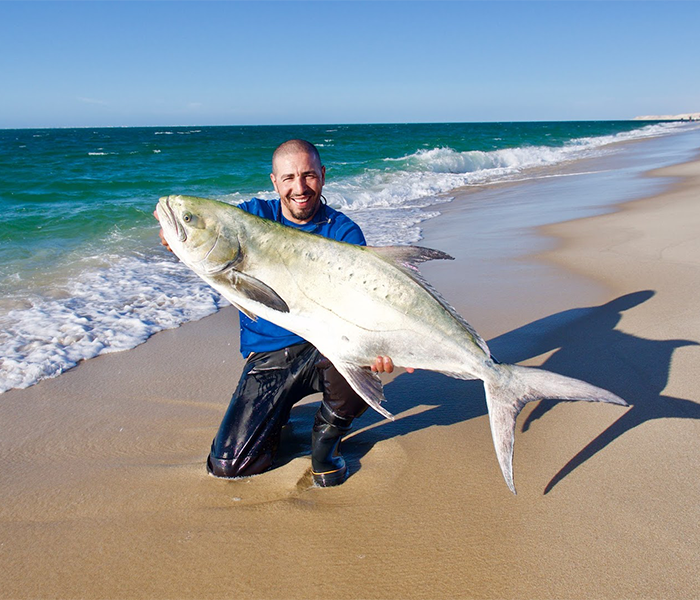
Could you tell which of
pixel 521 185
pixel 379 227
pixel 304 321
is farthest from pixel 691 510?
pixel 521 185

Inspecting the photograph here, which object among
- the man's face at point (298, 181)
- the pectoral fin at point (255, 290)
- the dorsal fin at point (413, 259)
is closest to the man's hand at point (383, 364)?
the dorsal fin at point (413, 259)

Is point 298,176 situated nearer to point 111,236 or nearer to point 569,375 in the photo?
point 569,375

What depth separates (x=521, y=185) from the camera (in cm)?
1850

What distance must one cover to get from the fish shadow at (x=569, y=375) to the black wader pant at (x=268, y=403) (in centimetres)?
45

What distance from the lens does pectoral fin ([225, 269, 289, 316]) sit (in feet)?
9.20

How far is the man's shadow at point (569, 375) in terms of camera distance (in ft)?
12.0

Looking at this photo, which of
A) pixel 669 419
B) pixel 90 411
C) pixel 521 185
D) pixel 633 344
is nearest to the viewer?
pixel 669 419

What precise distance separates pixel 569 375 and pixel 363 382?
224cm

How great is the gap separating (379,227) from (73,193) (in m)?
12.1

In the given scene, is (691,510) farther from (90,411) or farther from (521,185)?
(521,185)

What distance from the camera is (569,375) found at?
4.41 meters

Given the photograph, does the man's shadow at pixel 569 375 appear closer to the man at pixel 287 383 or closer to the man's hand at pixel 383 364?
the man at pixel 287 383

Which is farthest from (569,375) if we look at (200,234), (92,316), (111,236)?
(111,236)

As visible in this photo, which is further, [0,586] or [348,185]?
[348,185]
